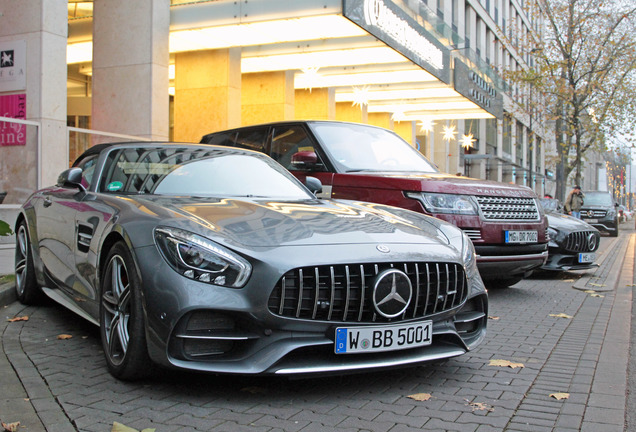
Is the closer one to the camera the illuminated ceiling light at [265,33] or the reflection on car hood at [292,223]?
the reflection on car hood at [292,223]

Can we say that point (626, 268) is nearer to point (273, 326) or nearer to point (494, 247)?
point (494, 247)

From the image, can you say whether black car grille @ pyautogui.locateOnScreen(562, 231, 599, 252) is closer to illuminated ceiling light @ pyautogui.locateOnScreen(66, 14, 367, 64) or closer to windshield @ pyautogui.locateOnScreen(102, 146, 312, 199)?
windshield @ pyautogui.locateOnScreen(102, 146, 312, 199)

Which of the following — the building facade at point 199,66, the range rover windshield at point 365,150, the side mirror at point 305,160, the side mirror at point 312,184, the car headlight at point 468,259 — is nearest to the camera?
the car headlight at point 468,259

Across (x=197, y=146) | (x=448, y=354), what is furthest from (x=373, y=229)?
(x=197, y=146)

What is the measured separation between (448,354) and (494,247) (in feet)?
10.4

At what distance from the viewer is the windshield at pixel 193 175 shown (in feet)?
14.9

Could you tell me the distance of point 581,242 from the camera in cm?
941

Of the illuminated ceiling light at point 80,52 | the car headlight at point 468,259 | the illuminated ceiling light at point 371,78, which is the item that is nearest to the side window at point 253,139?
the car headlight at point 468,259

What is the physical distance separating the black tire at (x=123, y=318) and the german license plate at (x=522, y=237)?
13.9 ft

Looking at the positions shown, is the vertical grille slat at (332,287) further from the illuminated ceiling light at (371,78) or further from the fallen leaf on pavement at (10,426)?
the illuminated ceiling light at (371,78)

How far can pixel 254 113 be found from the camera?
20.3 meters

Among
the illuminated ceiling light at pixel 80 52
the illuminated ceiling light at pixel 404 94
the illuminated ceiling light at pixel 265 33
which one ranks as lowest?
the illuminated ceiling light at pixel 404 94

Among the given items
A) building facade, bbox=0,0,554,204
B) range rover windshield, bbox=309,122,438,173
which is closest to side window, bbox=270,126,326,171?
range rover windshield, bbox=309,122,438,173

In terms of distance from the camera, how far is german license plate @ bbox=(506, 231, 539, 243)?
679cm
